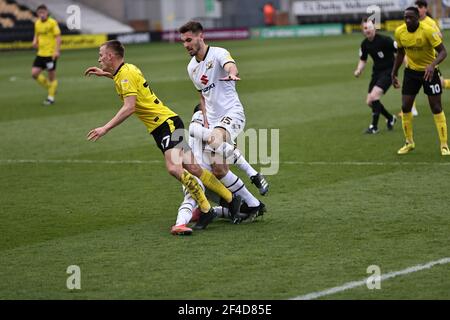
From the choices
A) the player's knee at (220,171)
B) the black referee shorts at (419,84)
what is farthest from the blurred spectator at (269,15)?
the player's knee at (220,171)

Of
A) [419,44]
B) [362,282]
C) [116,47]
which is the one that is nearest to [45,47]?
[419,44]

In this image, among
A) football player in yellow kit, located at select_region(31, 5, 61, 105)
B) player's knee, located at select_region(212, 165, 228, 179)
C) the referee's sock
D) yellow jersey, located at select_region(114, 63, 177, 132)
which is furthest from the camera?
football player in yellow kit, located at select_region(31, 5, 61, 105)

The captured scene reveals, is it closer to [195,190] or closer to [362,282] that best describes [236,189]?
[195,190]

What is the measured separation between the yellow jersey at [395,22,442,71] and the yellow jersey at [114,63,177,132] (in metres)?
5.50

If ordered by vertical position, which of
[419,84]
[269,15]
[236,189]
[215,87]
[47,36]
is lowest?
[269,15]

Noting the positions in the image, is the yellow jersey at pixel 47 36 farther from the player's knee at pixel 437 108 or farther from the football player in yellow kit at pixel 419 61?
the player's knee at pixel 437 108

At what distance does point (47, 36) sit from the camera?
25172mm

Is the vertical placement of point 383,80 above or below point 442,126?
above

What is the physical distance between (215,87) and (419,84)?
17.0ft

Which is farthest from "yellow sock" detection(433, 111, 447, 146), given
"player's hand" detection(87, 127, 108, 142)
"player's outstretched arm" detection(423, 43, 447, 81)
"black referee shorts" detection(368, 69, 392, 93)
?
"player's hand" detection(87, 127, 108, 142)

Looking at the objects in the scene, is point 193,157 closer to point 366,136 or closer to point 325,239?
point 325,239

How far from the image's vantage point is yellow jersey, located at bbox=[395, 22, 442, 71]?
14117 millimetres

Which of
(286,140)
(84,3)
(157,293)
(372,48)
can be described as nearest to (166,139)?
(157,293)

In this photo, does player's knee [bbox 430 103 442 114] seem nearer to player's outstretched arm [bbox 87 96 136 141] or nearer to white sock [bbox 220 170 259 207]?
white sock [bbox 220 170 259 207]
